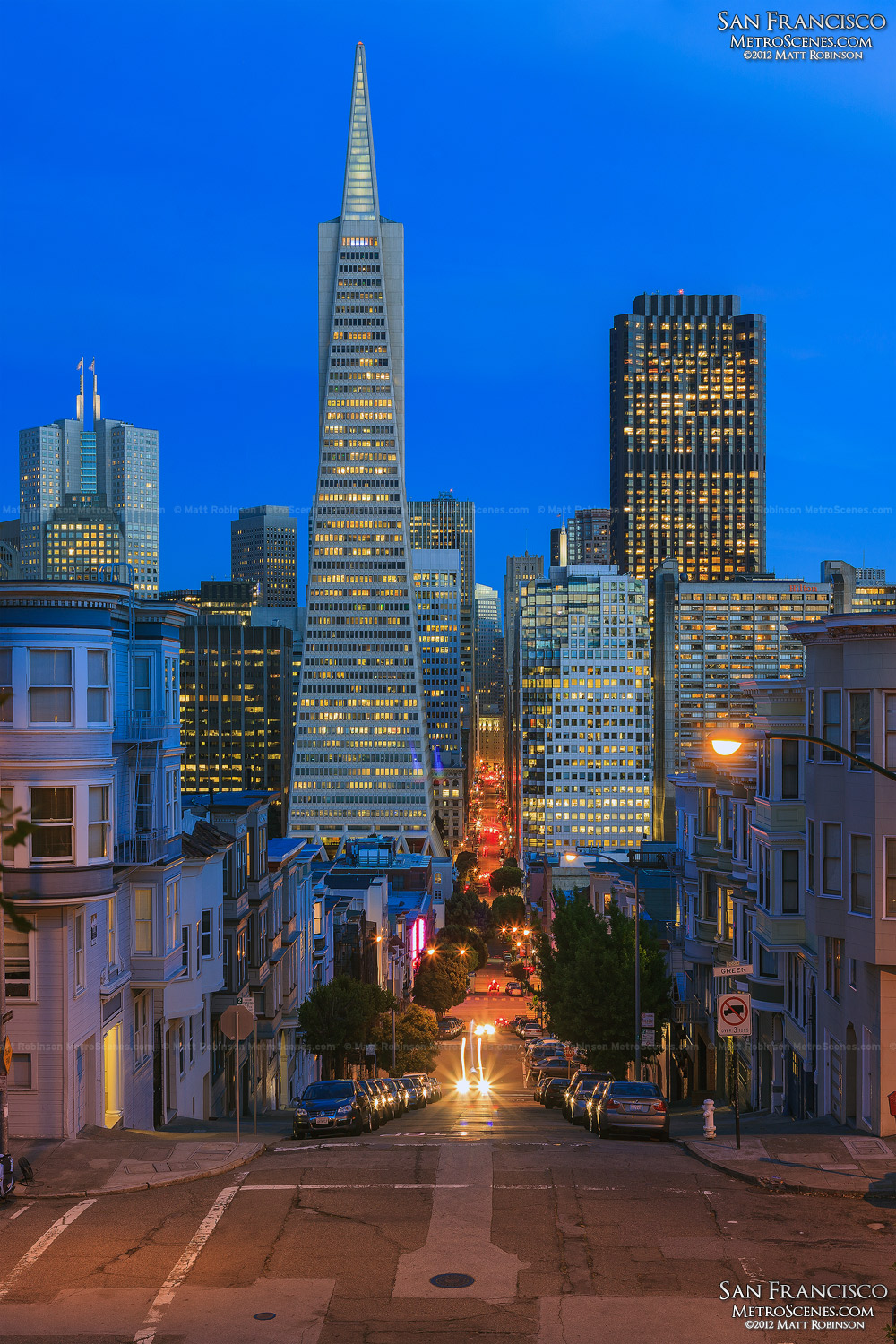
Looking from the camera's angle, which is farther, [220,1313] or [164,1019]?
[164,1019]

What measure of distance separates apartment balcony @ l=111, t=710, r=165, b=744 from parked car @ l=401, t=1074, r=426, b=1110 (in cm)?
1748

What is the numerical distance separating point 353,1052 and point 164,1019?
88.7 ft

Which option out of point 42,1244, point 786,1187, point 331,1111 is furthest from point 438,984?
point 42,1244

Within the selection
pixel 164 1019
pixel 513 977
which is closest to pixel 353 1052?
pixel 164 1019

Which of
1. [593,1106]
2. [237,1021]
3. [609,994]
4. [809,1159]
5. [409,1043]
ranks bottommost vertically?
[409,1043]

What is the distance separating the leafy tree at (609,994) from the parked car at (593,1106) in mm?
15660

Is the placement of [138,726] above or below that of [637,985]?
above

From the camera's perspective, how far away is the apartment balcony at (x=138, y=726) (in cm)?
3222

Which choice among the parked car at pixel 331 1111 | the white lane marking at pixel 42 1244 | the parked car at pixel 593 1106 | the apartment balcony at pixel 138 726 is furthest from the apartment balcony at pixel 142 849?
the parked car at pixel 593 1106

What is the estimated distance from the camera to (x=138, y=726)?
32594 millimetres

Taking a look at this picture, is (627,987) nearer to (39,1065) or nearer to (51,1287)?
(39,1065)

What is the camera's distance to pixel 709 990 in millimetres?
50219

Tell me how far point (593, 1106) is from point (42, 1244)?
624 inches

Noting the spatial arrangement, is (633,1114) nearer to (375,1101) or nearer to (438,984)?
(375,1101)
